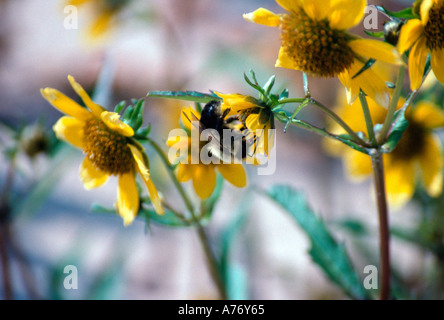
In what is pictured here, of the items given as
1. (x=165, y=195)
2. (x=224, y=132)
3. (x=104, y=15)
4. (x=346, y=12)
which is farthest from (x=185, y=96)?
(x=104, y=15)

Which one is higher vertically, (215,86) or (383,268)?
(215,86)

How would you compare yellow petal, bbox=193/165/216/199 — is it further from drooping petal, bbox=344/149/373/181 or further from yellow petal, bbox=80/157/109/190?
drooping petal, bbox=344/149/373/181

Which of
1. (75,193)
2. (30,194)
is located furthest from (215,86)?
(30,194)

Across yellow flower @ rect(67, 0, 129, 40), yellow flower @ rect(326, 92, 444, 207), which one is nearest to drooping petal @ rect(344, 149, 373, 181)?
yellow flower @ rect(326, 92, 444, 207)

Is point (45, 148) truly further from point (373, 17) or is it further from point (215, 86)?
point (215, 86)

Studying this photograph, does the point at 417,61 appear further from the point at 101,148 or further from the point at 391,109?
the point at 101,148

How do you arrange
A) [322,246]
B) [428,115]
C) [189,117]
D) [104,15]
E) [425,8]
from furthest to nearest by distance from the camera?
[104,15]
[428,115]
[322,246]
[189,117]
[425,8]
